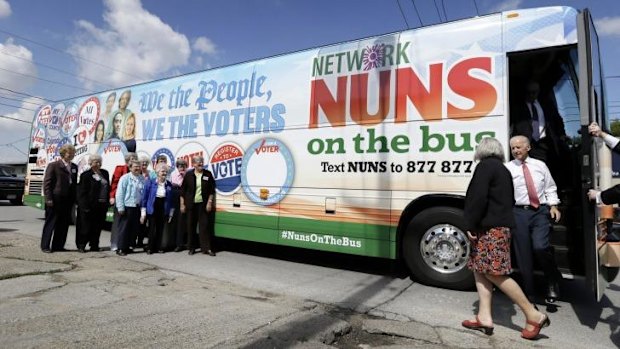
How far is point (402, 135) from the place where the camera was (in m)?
5.66

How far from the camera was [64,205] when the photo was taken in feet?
24.6

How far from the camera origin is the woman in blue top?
25.9ft

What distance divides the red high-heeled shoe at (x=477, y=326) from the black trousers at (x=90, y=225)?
6248 mm

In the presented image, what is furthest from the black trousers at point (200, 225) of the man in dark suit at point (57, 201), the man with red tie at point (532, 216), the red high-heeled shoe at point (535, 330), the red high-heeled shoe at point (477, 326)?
the red high-heeled shoe at point (535, 330)

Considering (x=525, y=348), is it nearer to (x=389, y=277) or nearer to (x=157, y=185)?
(x=389, y=277)

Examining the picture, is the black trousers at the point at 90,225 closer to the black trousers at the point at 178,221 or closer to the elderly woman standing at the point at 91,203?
the elderly woman standing at the point at 91,203

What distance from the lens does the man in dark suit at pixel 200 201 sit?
752 cm

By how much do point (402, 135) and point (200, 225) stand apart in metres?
3.86

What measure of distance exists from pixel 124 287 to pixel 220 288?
1098mm

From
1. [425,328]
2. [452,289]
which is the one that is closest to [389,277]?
[452,289]

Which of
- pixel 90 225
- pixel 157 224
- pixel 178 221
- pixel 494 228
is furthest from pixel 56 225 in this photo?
pixel 494 228

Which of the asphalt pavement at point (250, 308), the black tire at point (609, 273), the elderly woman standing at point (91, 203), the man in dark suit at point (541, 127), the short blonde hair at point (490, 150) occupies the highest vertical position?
the man in dark suit at point (541, 127)

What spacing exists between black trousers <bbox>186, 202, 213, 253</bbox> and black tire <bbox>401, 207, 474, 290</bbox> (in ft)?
11.6

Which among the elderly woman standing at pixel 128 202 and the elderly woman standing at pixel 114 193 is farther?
the elderly woman standing at pixel 114 193
